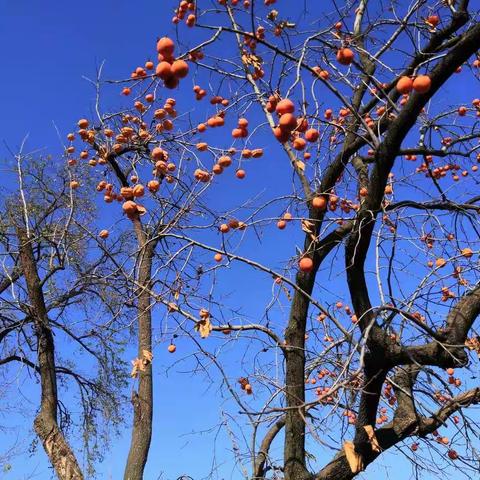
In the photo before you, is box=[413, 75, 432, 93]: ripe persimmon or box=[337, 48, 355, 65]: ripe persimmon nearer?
box=[413, 75, 432, 93]: ripe persimmon

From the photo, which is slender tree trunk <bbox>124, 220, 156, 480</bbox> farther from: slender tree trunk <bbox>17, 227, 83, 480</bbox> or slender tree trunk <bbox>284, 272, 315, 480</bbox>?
slender tree trunk <bbox>284, 272, 315, 480</bbox>

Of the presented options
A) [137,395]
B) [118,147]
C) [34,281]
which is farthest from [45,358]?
[118,147]

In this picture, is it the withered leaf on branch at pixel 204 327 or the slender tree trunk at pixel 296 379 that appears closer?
the withered leaf on branch at pixel 204 327

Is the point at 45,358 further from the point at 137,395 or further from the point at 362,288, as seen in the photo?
the point at 362,288

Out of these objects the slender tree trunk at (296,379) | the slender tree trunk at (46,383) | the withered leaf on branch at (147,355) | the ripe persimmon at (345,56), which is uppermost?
the slender tree trunk at (46,383)

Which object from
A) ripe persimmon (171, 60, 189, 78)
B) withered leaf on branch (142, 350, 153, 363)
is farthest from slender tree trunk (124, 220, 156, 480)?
ripe persimmon (171, 60, 189, 78)

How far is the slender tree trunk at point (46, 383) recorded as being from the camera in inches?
206

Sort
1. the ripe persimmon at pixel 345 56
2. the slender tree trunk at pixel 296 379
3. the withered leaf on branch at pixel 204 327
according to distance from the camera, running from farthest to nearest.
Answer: the slender tree trunk at pixel 296 379 < the withered leaf on branch at pixel 204 327 < the ripe persimmon at pixel 345 56

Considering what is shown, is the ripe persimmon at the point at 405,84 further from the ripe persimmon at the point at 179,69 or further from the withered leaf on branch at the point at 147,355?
the withered leaf on branch at the point at 147,355

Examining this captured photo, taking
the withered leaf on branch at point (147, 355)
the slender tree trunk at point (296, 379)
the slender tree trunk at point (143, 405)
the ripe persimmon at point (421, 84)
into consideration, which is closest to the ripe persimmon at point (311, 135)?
the ripe persimmon at point (421, 84)

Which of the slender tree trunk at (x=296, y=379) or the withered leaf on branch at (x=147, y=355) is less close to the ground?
the withered leaf on branch at (x=147, y=355)

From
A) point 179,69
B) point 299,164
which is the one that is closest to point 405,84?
point 179,69

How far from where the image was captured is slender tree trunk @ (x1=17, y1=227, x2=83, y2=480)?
17.2ft

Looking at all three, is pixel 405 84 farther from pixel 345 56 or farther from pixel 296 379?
pixel 296 379
